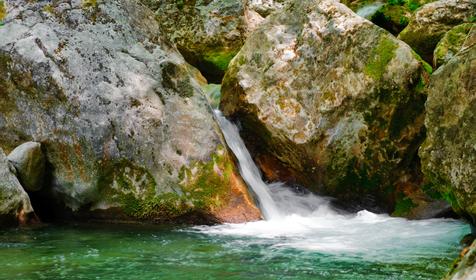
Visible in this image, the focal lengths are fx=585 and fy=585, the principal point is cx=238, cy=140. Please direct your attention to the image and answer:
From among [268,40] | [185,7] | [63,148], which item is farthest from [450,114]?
[185,7]

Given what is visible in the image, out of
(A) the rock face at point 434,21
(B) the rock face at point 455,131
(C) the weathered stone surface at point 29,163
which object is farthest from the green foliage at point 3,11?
(A) the rock face at point 434,21

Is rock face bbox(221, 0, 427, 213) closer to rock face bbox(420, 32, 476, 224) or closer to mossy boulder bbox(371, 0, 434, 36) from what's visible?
rock face bbox(420, 32, 476, 224)

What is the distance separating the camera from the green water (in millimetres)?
5008

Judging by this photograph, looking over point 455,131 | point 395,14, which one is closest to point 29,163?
point 455,131

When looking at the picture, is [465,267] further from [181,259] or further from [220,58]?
[220,58]

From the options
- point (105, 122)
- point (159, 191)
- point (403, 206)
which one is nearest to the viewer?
point (159, 191)

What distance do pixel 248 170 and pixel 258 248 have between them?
117 inches

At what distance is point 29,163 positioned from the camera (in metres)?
7.86

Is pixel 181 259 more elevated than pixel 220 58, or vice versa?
pixel 220 58

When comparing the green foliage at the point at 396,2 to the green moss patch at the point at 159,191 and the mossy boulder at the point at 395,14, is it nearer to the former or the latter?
the mossy boulder at the point at 395,14

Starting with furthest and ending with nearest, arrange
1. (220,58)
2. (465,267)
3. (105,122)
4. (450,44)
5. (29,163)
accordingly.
Result: (220,58), (450,44), (105,122), (29,163), (465,267)

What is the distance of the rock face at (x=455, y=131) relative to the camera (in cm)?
550

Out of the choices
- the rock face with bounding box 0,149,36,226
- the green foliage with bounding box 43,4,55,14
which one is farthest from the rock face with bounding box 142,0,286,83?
the rock face with bounding box 0,149,36,226

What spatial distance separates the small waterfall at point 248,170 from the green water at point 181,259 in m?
1.52
